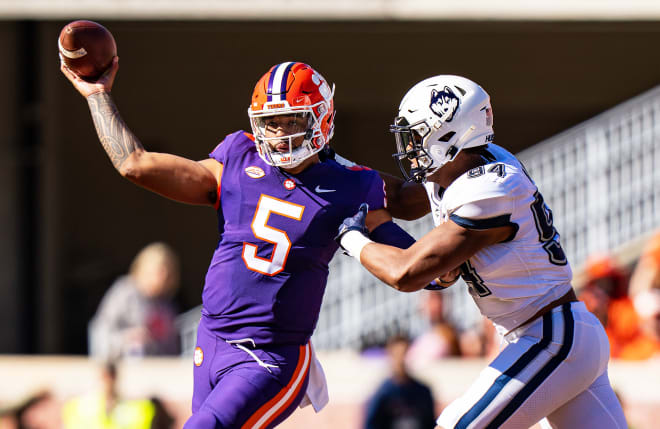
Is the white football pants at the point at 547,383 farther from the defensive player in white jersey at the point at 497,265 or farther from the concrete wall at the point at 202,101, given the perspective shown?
the concrete wall at the point at 202,101

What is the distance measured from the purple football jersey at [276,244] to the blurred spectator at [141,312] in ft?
10.4

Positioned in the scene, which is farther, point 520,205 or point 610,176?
point 610,176

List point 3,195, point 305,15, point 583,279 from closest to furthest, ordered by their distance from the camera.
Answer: point 583,279 < point 305,15 < point 3,195

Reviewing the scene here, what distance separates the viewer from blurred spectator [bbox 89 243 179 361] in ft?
22.8

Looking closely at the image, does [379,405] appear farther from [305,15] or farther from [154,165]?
[305,15]

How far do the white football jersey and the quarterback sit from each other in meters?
0.35

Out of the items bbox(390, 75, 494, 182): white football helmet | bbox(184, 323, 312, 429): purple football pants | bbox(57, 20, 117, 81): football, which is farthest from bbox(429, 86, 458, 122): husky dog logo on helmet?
bbox(57, 20, 117, 81): football

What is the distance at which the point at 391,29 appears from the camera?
9.48 m

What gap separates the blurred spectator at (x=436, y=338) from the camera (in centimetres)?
685

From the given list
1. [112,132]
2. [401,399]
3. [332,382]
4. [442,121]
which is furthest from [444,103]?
[332,382]

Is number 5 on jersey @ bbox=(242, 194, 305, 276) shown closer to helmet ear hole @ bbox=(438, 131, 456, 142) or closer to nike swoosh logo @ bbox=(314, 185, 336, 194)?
nike swoosh logo @ bbox=(314, 185, 336, 194)

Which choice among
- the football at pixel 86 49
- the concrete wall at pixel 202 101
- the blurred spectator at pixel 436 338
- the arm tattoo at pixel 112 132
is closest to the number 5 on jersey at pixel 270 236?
the arm tattoo at pixel 112 132

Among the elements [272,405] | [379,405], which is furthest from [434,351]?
[272,405]

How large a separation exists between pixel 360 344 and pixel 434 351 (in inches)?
62.7
